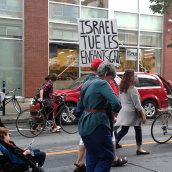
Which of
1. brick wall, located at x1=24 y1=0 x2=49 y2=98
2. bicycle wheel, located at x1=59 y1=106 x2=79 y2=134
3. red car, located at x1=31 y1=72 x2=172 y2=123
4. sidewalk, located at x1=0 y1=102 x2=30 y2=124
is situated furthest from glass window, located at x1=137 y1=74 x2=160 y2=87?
brick wall, located at x1=24 y1=0 x2=49 y2=98

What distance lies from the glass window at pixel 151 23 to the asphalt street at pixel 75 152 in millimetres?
12646

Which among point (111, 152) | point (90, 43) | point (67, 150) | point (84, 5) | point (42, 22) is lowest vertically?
point (67, 150)

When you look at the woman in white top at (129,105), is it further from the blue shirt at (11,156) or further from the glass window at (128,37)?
the glass window at (128,37)

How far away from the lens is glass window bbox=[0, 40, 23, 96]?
16.6 metres

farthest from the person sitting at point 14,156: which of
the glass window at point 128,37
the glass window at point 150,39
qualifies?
the glass window at point 150,39

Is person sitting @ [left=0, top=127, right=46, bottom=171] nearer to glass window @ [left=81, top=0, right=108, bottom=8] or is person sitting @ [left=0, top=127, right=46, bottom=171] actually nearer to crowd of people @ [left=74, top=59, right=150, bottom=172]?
crowd of people @ [left=74, top=59, right=150, bottom=172]

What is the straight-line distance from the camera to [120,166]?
555cm

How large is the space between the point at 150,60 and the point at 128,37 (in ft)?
7.41

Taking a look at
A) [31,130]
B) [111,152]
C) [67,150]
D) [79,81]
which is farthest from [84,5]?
[111,152]

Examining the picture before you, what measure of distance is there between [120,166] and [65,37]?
13.2m

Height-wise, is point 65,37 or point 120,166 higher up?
point 65,37

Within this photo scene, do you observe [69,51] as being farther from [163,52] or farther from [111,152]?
[111,152]

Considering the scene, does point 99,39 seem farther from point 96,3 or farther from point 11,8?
point 96,3

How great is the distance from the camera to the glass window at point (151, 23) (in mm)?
20312
